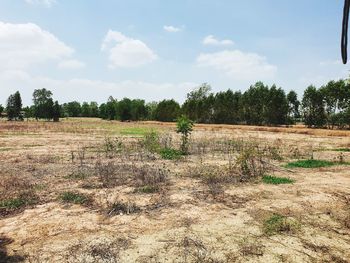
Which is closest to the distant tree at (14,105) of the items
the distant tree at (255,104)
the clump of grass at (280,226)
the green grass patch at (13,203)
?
the distant tree at (255,104)

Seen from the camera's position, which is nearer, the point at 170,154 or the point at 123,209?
the point at 123,209

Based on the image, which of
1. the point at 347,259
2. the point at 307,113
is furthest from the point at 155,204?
the point at 307,113

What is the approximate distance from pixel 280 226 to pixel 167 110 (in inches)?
3177

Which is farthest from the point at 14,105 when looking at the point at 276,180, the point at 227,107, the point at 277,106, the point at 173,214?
the point at 173,214

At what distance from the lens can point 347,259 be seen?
5531 millimetres

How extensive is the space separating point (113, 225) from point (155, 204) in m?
1.65

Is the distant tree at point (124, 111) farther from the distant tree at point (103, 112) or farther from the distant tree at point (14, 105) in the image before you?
the distant tree at point (14, 105)

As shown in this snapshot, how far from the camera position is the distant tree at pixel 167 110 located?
3359 inches

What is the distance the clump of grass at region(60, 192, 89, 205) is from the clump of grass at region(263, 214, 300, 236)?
4.52 meters

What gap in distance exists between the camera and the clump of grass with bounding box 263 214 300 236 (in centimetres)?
660

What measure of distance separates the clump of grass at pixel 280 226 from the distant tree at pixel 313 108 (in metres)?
51.5

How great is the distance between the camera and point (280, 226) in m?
→ 6.70

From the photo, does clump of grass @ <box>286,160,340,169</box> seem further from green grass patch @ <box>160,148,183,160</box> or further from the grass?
green grass patch @ <box>160,148,183,160</box>

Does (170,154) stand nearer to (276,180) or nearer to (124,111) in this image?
(276,180)
